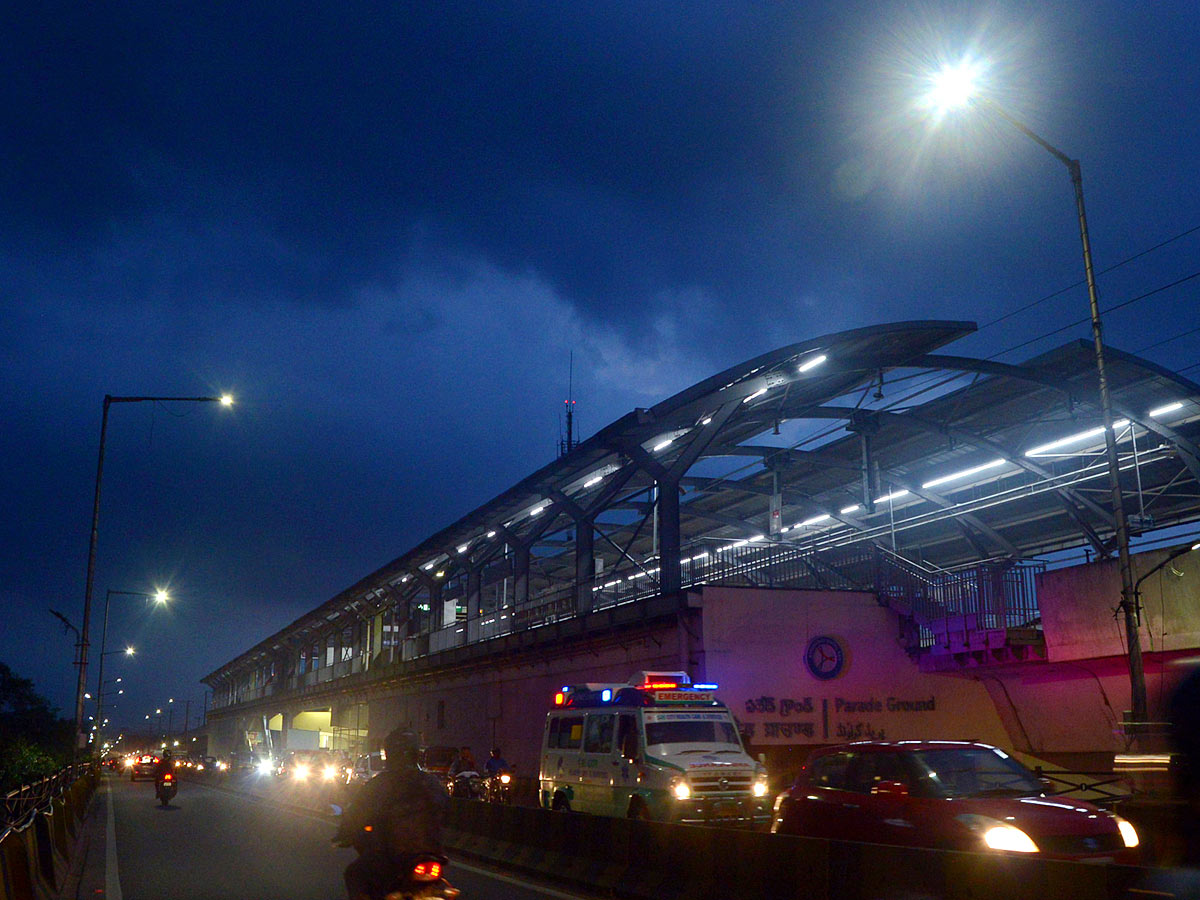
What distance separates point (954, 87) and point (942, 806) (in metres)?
10.9

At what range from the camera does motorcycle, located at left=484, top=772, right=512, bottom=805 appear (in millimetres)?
25953

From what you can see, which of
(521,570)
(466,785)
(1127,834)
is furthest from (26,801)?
(521,570)

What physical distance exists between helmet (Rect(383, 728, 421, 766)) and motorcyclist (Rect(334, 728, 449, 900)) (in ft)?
0.48

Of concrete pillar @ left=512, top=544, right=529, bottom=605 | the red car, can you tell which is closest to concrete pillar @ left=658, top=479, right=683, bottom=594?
concrete pillar @ left=512, top=544, right=529, bottom=605

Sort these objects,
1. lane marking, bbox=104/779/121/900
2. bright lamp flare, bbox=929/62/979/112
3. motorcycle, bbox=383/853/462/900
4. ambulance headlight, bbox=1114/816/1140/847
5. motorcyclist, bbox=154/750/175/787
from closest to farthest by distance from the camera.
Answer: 1. motorcycle, bbox=383/853/462/900
2. ambulance headlight, bbox=1114/816/1140/847
3. lane marking, bbox=104/779/121/900
4. bright lamp flare, bbox=929/62/979/112
5. motorcyclist, bbox=154/750/175/787

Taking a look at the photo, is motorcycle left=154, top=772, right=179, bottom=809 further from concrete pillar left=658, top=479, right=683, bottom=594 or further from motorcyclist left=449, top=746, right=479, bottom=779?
concrete pillar left=658, top=479, right=683, bottom=594

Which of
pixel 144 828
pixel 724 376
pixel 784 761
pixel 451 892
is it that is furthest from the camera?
pixel 724 376

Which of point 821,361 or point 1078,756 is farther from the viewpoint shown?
point 821,361

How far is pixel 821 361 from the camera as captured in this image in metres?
28.7

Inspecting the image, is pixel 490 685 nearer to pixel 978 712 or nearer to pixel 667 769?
pixel 978 712

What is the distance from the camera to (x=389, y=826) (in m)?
6.62

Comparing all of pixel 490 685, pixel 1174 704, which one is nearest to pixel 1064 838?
pixel 1174 704

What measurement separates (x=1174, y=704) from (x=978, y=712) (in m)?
18.8

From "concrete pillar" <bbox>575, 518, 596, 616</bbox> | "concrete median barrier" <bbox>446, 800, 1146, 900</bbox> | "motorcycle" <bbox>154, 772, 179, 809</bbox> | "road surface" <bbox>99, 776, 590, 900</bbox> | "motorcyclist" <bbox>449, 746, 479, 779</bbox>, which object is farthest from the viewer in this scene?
"concrete pillar" <bbox>575, 518, 596, 616</bbox>
